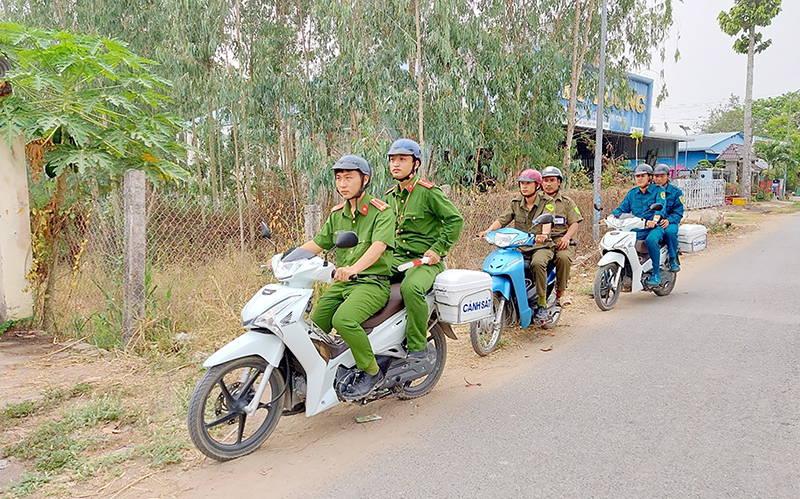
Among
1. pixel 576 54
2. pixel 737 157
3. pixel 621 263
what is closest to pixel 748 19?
pixel 737 157

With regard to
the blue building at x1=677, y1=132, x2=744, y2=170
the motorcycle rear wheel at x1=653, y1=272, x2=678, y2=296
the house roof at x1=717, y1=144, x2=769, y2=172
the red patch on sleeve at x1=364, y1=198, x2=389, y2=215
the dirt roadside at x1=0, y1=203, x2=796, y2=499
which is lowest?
the dirt roadside at x1=0, y1=203, x2=796, y2=499

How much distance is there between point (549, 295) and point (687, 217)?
14068mm

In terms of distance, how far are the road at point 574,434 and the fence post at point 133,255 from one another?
2008mm

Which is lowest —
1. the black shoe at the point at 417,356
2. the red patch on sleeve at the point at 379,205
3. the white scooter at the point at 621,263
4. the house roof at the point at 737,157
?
the black shoe at the point at 417,356

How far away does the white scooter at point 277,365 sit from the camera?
345 centimetres

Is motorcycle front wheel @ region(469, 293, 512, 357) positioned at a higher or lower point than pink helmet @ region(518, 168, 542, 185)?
lower

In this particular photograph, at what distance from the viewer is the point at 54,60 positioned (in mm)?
5152

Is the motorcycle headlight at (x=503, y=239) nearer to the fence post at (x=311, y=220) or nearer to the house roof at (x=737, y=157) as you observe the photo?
the fence post at (x=311, y=220)

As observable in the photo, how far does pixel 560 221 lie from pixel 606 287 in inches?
67.9

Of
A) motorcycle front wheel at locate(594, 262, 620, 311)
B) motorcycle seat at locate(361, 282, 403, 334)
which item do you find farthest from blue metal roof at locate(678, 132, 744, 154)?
motorcycle seat at locate(361, 282, 403, 334)

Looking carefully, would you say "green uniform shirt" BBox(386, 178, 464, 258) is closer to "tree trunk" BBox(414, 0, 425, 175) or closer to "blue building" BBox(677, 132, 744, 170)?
"tree trunk" BBox(414, 0, 425, 175)

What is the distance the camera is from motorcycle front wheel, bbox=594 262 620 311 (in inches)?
294

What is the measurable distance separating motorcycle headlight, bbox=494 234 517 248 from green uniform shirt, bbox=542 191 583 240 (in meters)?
0.80

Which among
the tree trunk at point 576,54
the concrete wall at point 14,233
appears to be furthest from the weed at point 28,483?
the tree trunk at point 576,54
